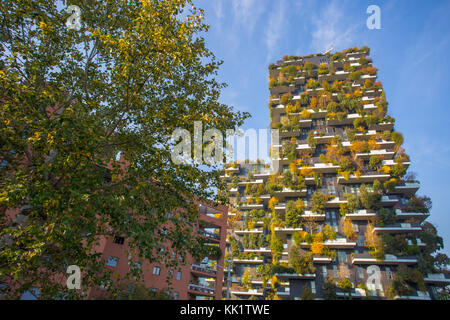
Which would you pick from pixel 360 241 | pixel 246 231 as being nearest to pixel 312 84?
pixel 360 241

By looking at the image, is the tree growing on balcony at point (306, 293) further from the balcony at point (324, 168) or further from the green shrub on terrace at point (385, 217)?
the balcony at point (324, 168)

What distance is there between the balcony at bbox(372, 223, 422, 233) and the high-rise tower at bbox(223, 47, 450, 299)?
119 millimetres

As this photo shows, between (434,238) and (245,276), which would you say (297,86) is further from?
(245,276)

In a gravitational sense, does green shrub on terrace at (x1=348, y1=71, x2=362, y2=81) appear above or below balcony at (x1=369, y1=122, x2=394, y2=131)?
above

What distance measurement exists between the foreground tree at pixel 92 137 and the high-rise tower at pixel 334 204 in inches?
565

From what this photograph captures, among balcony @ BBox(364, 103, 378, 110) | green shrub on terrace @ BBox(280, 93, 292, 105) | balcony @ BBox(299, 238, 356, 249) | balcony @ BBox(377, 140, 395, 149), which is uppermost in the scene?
green shrub on terrace @ BBox(280, 93, 292, 105)

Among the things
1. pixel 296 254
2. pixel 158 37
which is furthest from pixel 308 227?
pixel 158 37

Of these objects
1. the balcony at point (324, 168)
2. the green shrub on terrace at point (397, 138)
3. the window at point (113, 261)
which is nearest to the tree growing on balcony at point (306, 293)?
the balcony at point (324, 168)

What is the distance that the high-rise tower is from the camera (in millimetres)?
30797

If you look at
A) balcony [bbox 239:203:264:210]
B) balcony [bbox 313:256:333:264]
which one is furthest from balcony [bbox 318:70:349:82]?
balcony [bbox 313:256:333:264]

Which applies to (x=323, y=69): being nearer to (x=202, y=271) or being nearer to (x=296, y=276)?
(x=296, y=276)

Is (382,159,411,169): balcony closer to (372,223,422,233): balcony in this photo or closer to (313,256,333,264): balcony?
(372,223,422,233): balcony
